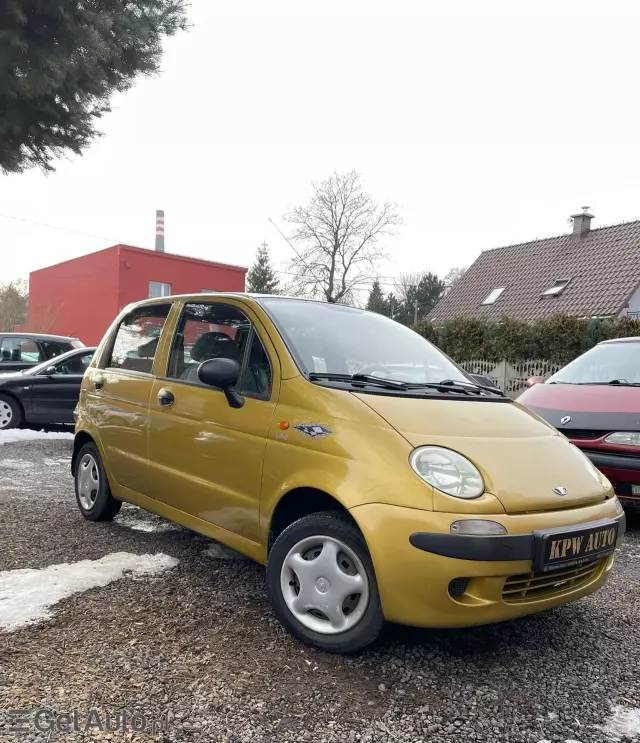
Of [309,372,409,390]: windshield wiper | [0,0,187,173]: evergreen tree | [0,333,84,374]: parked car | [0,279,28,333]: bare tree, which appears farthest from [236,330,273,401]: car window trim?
[0,279,28,333]: bare tree

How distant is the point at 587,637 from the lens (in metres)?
3.02

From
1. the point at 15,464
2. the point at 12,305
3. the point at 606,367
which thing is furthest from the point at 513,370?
the point at 12,305

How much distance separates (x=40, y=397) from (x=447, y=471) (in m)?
8.22

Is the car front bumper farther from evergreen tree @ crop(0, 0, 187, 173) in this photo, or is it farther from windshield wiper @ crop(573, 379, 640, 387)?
evergreen tree @ crop(0, 0, 187, 173)

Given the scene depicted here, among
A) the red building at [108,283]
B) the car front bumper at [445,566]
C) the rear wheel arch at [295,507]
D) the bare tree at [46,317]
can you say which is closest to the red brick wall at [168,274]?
the red building at [108,283]

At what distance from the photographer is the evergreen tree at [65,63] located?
737cm

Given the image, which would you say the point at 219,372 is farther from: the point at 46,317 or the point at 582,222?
the point at 46,317

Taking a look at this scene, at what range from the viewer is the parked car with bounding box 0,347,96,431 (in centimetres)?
929

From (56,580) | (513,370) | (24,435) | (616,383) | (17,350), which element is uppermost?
(616,383)

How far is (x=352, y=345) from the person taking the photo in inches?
Answer: 138

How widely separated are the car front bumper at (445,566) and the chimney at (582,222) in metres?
23.8

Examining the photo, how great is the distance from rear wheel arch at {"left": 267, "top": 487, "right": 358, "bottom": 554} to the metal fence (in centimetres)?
1351

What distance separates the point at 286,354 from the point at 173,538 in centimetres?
186

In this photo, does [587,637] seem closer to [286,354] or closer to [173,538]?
[286,354]
